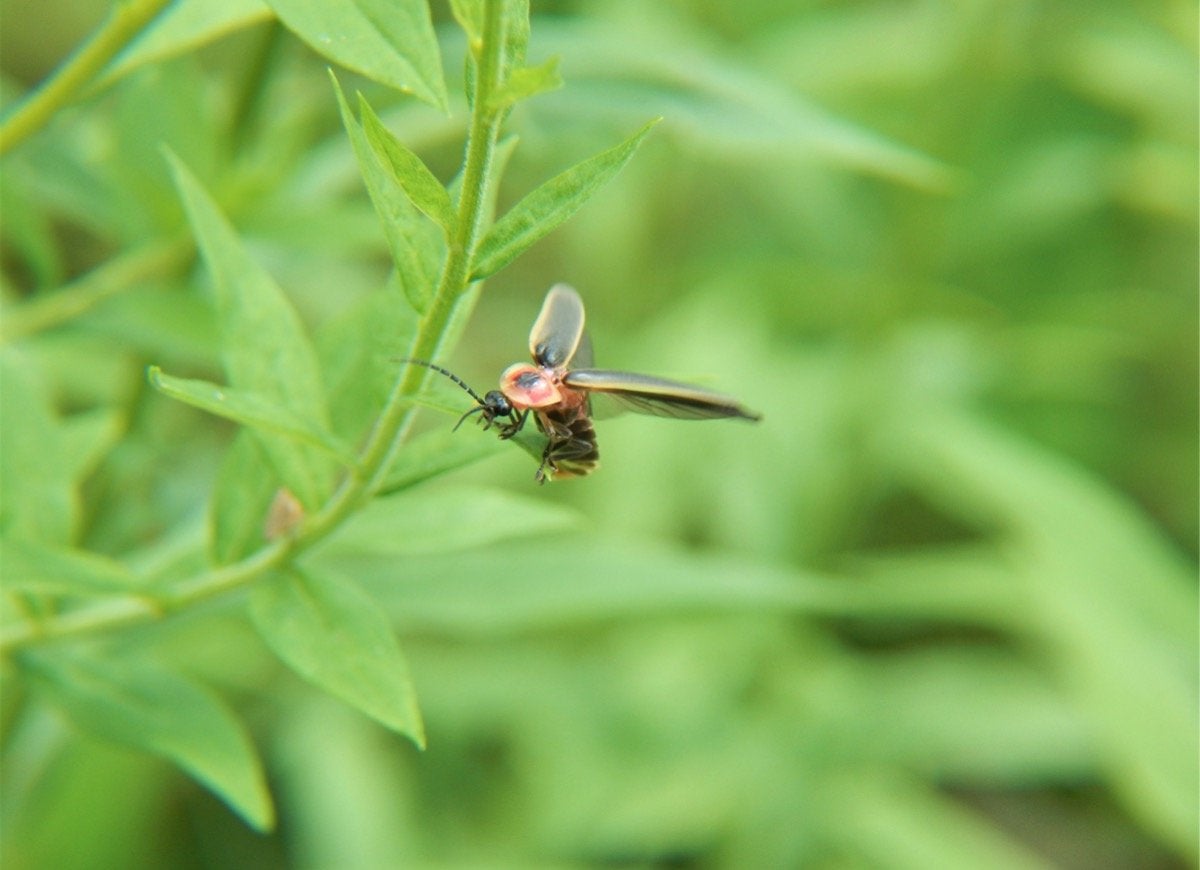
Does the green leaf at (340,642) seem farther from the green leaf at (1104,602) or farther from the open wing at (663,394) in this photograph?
the green leaf at (1104,602)

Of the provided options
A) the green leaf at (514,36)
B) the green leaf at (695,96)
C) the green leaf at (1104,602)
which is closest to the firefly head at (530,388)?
the green leaf at (514,36)

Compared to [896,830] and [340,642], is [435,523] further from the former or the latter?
[896,830]

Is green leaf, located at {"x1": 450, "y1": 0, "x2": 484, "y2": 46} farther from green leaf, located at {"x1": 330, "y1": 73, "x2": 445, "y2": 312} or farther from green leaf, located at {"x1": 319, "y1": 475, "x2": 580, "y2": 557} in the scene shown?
green leaf, located at {"x1": 319, "y1": 475, "x2": 580, "y2": 557}

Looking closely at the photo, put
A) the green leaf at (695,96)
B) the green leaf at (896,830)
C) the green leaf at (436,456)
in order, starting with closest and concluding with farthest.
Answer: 1. the green leaf at (436,456)
2. the green leaf at (695,96)
3. the green leaf at (896,830)

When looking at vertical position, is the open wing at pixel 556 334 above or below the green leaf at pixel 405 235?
above

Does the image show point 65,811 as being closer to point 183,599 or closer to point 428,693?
point 428,693

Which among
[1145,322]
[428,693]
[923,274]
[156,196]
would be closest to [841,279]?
[923,274]

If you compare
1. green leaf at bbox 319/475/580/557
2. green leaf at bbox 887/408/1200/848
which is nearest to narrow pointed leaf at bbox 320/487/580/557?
green leaf at bbox 319/475/580/557

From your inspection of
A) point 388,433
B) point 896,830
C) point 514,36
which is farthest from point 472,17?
point 896,830

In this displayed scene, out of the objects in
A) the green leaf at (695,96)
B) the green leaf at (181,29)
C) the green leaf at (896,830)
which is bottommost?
the green leaf at (181,29)
